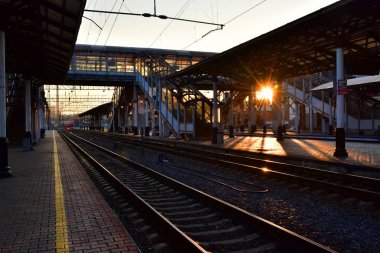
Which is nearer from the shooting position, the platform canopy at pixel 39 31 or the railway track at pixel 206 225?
the railway track at pixel 206 225

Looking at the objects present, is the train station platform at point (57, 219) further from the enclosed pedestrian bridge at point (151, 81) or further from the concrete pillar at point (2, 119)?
the enclosed pedestrian bridge at point (151, 81)

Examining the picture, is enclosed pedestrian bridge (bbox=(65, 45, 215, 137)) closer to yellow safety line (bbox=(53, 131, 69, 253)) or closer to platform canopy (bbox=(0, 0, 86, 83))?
platform canopy (bbox=(0, 0, 86, 83))

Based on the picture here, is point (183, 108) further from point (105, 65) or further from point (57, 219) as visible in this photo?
point (57, 219)

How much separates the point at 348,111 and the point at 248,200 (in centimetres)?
2883

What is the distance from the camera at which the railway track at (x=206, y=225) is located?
16.3 ft

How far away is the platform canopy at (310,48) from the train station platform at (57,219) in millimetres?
10212

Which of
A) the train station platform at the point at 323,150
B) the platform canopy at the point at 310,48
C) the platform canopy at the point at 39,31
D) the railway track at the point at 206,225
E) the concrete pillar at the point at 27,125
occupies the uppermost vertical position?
the platform canopy at the point at 310,48

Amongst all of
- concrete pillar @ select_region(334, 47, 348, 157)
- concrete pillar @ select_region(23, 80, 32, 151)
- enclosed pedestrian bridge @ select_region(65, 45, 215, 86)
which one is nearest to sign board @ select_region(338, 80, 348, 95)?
concrete pillar @ select_region(334, 47, 348, 157)

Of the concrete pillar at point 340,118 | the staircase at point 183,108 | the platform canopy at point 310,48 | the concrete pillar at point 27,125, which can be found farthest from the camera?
the staircase at point 183,108

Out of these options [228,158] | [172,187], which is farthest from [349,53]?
[172,187]

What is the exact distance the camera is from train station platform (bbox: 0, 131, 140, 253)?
16.7 ft

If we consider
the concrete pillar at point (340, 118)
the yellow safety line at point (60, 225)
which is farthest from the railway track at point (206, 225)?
the concrete pillar at point (340, 118)

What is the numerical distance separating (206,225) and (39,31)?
10169 mm

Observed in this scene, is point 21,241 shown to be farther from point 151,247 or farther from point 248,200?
point 248,200
